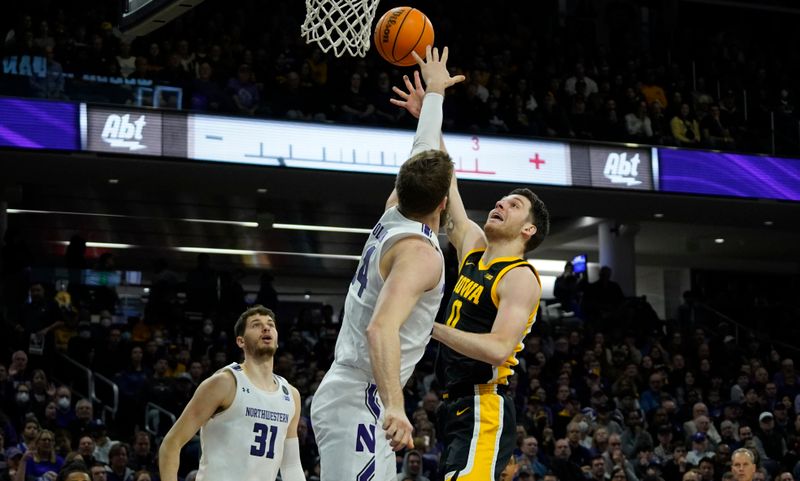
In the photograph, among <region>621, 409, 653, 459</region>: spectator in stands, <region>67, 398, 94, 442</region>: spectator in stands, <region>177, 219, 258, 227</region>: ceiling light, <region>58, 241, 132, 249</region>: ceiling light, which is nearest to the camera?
<region>67, 398, 94, 442</region>: spectator in stands

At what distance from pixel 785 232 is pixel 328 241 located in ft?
30.7

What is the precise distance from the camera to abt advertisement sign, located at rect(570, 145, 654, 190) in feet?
59.4

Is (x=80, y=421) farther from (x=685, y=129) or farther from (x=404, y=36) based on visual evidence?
(x=685, y=129)

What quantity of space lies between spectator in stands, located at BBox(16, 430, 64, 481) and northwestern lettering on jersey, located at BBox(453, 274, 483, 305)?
6415 millimetres

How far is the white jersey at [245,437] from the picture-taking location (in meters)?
6.36

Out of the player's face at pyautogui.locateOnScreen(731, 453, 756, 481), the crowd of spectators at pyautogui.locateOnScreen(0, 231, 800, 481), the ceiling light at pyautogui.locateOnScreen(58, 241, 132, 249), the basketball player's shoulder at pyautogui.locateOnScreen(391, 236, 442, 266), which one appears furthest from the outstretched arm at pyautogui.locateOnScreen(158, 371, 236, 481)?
the ceiling light at pyautogui.locateOnScreen(58, 241, 132, 249)

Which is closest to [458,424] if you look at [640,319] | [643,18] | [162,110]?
[162,110]

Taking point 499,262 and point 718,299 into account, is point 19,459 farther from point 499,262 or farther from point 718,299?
point 718,299

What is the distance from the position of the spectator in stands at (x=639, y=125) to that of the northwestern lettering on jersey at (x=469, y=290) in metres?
13.3

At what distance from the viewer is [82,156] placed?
16.4 metres

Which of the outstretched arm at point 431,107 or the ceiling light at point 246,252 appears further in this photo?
the ceiling light at point 246,252

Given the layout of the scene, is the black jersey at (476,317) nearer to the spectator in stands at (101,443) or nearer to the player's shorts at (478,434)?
the player's shorts at (478,434)

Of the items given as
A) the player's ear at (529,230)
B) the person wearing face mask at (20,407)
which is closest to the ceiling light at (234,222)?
the person wearing face mask at (20,407)

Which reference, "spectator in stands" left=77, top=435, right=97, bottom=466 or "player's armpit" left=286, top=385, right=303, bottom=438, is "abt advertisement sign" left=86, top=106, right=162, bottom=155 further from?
"player's armpit" left=286, top=385, right=303, bottom=438
